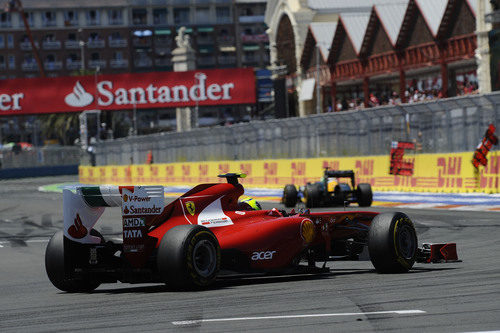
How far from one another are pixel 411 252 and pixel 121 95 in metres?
71.6

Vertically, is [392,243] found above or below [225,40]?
below

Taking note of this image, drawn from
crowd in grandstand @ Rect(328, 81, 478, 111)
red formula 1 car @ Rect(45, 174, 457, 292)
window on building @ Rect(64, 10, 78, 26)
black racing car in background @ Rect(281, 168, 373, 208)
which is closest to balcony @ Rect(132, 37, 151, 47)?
window on building @ Rect(64, 10, 78, 26)

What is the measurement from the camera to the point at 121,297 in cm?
971

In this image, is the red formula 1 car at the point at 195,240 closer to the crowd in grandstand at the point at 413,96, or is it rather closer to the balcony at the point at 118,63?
the crowd in grandstand at the point at 413,96

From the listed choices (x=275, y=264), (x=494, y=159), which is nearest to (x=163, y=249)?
(x=275, y=264)

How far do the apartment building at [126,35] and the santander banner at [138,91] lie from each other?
57.0 metres

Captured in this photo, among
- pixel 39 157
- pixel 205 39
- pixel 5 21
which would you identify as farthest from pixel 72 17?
pixel 39 157

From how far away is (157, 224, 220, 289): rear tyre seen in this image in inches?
363

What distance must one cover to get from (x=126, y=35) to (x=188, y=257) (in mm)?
133733

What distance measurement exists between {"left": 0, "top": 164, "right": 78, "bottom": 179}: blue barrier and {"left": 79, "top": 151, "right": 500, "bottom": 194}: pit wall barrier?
30.5 m

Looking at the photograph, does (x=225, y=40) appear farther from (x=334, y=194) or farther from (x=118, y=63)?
(x=334, y=194)

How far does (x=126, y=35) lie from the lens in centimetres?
14050

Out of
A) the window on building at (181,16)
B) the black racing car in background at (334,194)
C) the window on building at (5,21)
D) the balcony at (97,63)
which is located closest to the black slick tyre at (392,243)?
the black racing car in background at (334,194)

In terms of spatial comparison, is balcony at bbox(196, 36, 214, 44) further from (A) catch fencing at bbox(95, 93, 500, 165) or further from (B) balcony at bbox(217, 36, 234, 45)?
(A) catch fencing at bbox(95, 93, 500, 165)
